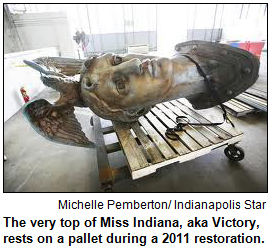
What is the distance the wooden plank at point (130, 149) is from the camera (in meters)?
1.38

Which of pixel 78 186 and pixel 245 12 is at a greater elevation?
pixel 245 12

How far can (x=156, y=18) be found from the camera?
935 cm

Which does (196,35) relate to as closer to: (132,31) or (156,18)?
(156,18)

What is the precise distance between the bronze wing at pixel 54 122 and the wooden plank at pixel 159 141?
632 millimetres

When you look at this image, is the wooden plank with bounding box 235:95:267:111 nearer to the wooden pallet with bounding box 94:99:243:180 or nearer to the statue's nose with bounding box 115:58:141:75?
the wooden pallet with bounding box 94:99:243:180

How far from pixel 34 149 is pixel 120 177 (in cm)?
157

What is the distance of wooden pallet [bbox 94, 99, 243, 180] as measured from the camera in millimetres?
1422

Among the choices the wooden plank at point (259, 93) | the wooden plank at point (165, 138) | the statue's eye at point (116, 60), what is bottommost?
the wooden plank at point (259, 93)

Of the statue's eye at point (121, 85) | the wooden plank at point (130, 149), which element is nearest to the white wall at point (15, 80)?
the wooden plank at point (130, 149)

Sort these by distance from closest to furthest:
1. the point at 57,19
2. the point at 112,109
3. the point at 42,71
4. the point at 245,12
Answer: the point at 42,71 < the point at 112,109 < the point at 57,19 < the point at 245,12

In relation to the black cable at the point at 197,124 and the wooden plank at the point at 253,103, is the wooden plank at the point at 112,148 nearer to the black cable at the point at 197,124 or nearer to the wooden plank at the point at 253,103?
the black cable at the point at 197,124

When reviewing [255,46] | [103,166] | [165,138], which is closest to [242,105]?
[165,138]

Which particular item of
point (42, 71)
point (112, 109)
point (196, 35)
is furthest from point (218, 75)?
point (196, 35)

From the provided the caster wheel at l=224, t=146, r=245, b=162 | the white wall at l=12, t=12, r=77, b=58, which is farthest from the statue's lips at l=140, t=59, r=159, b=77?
the white wall at l=12, t=12, r=77, b=58
